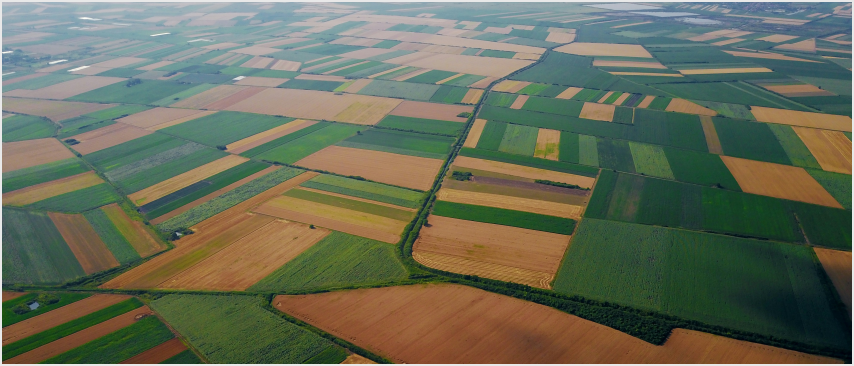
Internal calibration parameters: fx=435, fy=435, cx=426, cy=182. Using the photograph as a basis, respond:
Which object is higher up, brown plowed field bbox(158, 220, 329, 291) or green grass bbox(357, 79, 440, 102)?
green grass bbox(357, 79, 440, 102)

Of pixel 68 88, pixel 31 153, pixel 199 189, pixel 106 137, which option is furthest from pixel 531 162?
pixel 68 88

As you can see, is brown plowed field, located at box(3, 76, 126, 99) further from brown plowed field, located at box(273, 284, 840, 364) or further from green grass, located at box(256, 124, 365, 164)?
→ brown plowed field, located at box(273, 284, 840, 364)

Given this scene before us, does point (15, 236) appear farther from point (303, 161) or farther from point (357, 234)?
point (357, 234)

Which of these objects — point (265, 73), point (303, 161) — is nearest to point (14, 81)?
point (265, 73)

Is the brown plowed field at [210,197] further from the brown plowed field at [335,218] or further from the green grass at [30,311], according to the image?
the green grass at [30,311]

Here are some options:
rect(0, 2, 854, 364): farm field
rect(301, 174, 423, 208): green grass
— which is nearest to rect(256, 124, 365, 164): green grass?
rect(0, 2, 854, 364): farm field

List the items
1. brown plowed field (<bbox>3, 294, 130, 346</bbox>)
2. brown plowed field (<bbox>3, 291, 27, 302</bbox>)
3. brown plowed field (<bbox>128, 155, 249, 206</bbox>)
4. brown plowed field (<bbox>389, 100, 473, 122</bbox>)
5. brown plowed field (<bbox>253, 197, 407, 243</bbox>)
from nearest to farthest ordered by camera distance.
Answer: brown plowed field (<bbox>3, 294, 130, 346</bbox>) → brown plowed field (<bbox>3, 291, 27, 302</bbox>) → brown plowed field (<bbox>253, 197, 407, 243</bbox>) → brown plowed field (<bbox>128, 155, 249, 206</bbox>) → brown plowed field (<bbox>389, 100, 473, 122</bbox>)

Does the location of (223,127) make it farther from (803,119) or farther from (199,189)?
(803,119)
